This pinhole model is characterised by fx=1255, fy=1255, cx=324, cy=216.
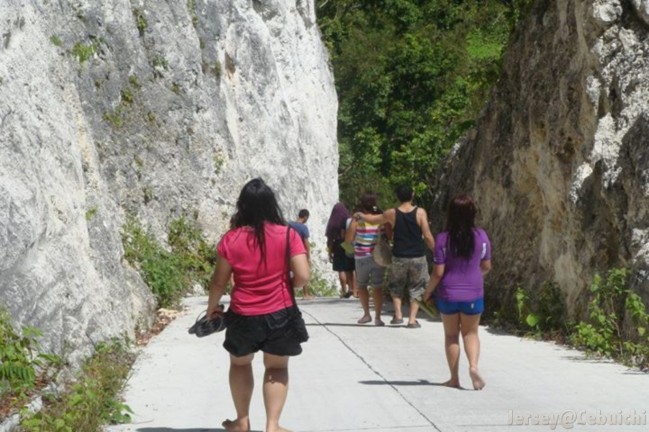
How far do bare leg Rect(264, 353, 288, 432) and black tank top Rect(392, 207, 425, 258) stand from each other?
7002 mm

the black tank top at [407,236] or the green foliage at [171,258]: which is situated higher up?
the black tank top at [407,236]

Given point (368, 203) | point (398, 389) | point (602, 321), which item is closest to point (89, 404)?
point (398, 389)

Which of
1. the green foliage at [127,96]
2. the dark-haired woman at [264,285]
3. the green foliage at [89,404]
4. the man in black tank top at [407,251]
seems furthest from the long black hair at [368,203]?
the green foliage at [127,96]

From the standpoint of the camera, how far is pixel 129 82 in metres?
24.0

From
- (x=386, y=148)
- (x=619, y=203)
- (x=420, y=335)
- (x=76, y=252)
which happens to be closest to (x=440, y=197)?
(x=420, y=335)

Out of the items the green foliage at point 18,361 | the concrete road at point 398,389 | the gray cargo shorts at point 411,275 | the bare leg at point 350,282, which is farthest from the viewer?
the bare leg at point 350,282

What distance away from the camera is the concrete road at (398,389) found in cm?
881

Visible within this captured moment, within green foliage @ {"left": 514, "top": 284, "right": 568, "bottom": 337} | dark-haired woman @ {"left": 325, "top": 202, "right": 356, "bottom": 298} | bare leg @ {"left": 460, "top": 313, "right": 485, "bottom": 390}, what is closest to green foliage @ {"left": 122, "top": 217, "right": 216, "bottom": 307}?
dark-haired woman @ {"left": 325, "top": 202, "right": 356, "bottom": 298}

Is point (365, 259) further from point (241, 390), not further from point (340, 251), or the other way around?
point (241, 390)

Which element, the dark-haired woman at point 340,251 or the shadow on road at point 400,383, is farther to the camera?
the dark-haired woman at point 340,251

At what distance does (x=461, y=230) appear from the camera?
1028cm

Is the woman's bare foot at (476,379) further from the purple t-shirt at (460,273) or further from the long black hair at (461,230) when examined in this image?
the long black hair at (461,230)

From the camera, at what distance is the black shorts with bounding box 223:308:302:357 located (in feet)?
26.3

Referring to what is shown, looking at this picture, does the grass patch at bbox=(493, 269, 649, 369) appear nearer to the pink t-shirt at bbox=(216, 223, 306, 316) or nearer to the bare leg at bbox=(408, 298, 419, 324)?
the bare leg at bbox=(408, 298, 419, 324)
